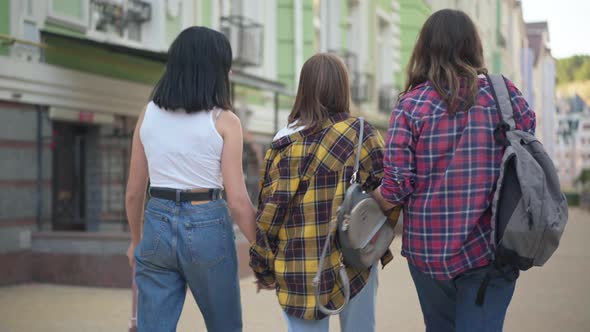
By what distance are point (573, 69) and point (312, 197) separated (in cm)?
9256

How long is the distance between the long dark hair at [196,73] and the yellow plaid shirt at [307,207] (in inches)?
15.4

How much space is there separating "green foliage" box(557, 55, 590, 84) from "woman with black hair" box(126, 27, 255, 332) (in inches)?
3416

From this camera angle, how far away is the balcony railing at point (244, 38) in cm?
1416

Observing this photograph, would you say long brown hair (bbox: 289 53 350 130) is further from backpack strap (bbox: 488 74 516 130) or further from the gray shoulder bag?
backpack strap (bbox: 488 74 516 130)

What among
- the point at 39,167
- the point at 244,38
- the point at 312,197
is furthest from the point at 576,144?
the point at 312,197

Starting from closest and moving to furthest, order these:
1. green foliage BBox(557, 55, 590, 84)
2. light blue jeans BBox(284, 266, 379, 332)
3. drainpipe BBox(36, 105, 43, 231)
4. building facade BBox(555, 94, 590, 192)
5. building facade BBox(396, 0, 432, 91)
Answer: light blue jeans BBox(284, 266, 379, 332) < drainpipe BBox(36, 105, 43, 231) < building facade BBox(396, 0, 432, 91) < building facade BBox(555, 94, 590, 192) < green foliage BBox(557, 55, 590, 84)

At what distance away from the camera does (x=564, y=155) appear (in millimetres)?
76438

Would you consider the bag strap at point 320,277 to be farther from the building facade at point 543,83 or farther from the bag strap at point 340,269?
A: the building facade at point 543,83

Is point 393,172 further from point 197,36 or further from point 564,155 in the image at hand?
point 564,155

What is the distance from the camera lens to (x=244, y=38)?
1444 centimetres

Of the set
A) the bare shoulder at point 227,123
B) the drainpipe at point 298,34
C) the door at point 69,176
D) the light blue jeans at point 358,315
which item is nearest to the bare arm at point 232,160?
the bare shoulder at point 227,123

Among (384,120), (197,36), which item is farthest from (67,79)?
(384,120)

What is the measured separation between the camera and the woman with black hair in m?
3.20

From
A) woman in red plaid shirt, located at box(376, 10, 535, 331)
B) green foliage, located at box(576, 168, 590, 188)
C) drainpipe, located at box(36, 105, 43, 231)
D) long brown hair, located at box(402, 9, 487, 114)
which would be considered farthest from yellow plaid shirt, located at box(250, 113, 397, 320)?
green foliage, located at box(576, 168, 590, 188)
